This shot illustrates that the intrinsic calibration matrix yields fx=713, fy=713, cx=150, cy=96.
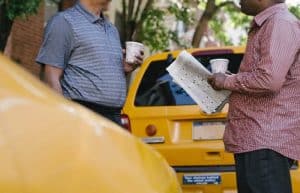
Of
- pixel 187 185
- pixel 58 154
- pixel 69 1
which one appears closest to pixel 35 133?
pixel 58 154

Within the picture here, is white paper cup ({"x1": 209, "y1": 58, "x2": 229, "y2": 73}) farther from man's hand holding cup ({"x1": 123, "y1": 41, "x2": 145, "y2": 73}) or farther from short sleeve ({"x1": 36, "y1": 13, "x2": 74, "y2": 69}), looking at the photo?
short sleeve ({"x1": 36, "y1": 13, "x2": 74, "y2": 69})

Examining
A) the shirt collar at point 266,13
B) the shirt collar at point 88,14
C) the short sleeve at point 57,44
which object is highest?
the shirt collar at point 266,13

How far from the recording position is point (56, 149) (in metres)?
2.65

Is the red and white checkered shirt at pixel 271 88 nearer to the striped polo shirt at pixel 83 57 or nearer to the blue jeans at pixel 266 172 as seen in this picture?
the blue jeans at pixel 266 172

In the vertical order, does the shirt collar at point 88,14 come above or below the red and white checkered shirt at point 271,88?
above

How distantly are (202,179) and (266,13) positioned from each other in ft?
7.21

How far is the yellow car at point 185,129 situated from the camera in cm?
596

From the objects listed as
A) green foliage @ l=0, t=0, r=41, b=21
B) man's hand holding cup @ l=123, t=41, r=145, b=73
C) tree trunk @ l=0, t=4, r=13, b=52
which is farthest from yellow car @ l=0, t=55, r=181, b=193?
tree trunk @ l=0, t=4, r=13, b=52

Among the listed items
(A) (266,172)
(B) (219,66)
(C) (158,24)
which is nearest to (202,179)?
(B) (219,66)

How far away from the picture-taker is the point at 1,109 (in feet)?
8.59

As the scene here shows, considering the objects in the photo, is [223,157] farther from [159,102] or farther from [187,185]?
[159,102]

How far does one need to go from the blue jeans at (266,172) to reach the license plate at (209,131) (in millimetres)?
1961

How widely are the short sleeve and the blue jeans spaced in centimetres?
127

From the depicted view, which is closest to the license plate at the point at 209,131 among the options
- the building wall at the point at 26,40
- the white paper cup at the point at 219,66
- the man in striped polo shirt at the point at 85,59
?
the man in striped polo shirt at the point at 85,59
